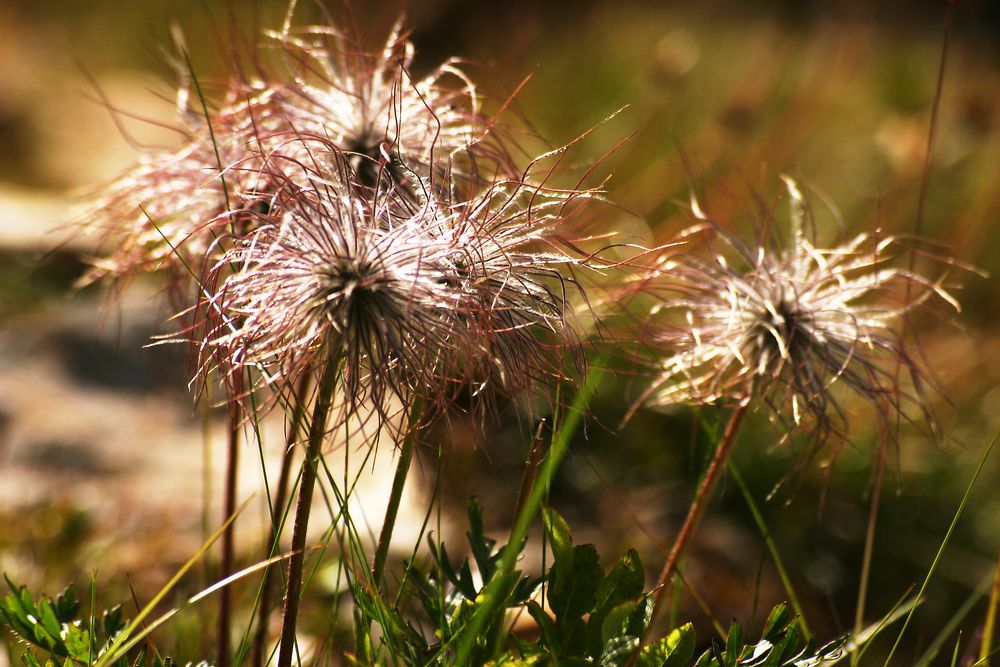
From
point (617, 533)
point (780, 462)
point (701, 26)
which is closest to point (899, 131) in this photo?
point (780, 462)

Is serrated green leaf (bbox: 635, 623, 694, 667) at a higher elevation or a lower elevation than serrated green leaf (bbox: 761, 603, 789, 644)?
lower

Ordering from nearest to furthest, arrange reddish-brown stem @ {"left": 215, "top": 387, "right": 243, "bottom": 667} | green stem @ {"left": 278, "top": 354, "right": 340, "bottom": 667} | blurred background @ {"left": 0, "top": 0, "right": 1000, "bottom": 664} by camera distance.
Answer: green stem @ {"left": 278, "top": 354, "right": 340, "bottom": 667}, reddish-brown stem @ {"left": 215, "top": 387, "right": 243, "bottom": 667}, blurred background @ {"left": 0, "top": 0, "right": 1000, "bottom": 664}

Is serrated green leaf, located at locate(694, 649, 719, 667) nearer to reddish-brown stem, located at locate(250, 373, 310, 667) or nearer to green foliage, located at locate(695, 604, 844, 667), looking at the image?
green foliage, located at locate(695, 604, 844, 667)

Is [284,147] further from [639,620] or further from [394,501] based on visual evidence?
[639,620]

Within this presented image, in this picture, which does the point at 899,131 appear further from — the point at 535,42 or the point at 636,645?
the point at 535,42

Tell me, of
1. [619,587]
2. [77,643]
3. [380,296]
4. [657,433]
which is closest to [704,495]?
[619,587]

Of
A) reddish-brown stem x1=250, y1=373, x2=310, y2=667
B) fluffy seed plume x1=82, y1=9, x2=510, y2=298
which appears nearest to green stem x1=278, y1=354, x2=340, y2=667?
reddish-brown stem x1=250, y1=373, x2=310, y2=667

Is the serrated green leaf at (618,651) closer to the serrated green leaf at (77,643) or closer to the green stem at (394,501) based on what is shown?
the green stem at (394,501)
